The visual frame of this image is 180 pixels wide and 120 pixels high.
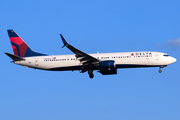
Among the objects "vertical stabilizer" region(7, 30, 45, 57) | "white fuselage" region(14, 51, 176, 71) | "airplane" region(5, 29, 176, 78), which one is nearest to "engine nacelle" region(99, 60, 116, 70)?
"airplane" region(5, 29, 176, 78)

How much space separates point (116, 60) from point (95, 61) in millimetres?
3560

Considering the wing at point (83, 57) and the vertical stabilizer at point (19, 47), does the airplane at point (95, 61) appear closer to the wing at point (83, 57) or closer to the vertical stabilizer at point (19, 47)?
the wing at point (83, 57)

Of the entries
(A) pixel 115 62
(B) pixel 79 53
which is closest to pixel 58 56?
(B) pixel 79 53

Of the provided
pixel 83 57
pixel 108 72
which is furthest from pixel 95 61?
pixel 108 72

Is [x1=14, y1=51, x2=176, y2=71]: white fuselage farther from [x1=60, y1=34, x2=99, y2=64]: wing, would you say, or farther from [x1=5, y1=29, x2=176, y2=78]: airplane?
[x1=60, y1=34, x2=99, y2=64]: wing

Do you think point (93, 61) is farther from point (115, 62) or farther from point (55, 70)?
point (55, 70)

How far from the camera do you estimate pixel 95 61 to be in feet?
178

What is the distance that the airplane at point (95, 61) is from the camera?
2124 inches

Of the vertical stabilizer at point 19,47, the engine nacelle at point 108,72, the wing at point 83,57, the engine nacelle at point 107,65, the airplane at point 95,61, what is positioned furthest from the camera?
the vertical stabilizer at point 19,47

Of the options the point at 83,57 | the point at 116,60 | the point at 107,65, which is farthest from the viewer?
the point at 116,60

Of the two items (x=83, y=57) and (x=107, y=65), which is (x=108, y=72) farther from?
(x=83, y=57)

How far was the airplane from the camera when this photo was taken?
177ft

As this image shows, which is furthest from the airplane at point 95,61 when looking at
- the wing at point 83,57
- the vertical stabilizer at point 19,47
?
the vertical stabilizer at point 19,47

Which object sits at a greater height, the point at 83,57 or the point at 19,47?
the point at 19,47
